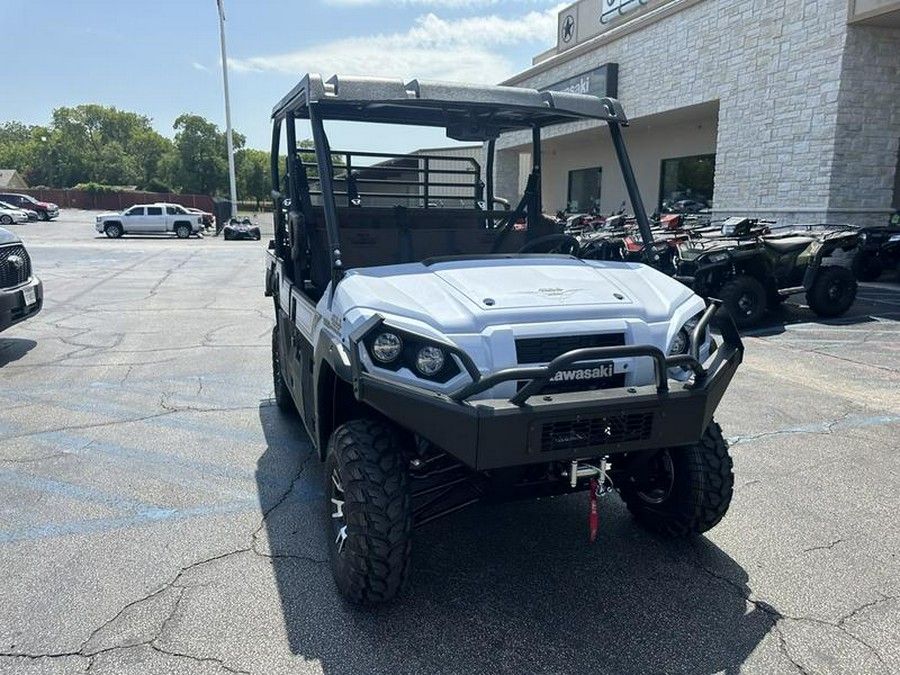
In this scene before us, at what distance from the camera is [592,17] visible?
25016 millimetres

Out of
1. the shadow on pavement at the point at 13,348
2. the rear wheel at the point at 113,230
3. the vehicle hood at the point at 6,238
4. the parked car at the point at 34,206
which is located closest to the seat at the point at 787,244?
the vehicle hood at the point at 6,238

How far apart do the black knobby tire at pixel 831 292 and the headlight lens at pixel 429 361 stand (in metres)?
8.92

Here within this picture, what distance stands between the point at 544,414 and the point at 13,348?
7653mm

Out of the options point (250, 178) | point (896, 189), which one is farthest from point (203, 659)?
point (250, 178)

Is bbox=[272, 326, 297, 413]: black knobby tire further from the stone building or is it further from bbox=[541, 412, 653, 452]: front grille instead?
the stone building

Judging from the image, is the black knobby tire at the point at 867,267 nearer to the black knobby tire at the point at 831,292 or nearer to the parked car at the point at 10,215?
the black knobby tire at the point at 831,292

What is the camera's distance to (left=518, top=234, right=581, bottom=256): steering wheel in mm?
4234

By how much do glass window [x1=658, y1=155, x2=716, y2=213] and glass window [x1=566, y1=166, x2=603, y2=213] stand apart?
3818mm

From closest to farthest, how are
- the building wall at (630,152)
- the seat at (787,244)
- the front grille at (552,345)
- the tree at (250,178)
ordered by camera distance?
1. the front grille at (552,345)
2. the seat at (787,244)
3. the building wall at (630,152)
4. the tree at (250,178)

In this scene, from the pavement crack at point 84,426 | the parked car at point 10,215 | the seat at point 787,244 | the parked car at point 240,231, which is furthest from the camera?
the parked car at point 10,215

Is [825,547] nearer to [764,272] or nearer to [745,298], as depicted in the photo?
[745,298]

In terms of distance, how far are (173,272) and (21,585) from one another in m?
15.3

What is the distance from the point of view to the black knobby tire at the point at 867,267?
13.7 metres

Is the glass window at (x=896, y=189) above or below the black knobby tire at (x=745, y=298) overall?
above
